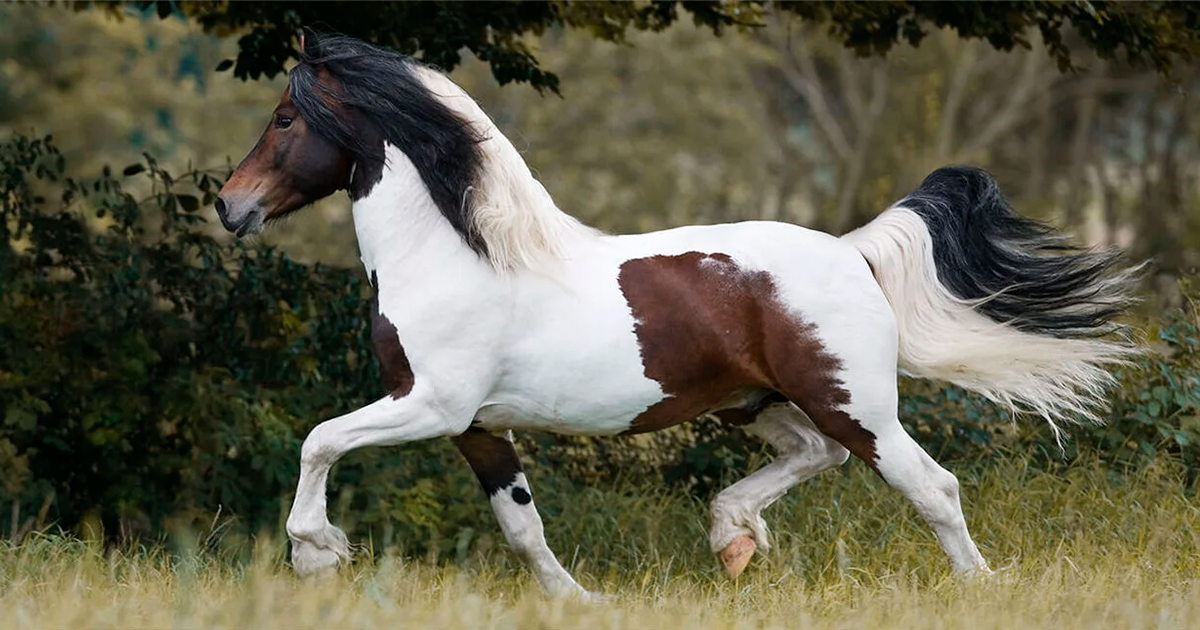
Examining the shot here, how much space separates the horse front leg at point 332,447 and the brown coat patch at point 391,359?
6cm

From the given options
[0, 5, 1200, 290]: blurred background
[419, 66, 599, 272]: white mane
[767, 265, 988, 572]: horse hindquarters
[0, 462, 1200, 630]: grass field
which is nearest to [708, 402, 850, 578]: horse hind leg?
[0, 462, 1200, 630]: grass field

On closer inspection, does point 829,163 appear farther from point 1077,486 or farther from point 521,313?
point 521,313

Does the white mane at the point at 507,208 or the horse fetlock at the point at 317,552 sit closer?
the horse fetlock at the point at 317,552

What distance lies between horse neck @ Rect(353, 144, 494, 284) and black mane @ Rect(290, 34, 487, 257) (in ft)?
0.11

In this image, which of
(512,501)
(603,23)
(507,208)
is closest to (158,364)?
(603,23)

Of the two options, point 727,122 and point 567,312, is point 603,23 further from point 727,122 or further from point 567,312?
point 727,122

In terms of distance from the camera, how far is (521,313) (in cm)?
556

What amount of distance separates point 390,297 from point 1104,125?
20.2 meters

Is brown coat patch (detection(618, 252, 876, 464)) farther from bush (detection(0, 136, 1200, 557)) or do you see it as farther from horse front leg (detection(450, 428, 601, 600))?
bush (detection(0, 136, 1200, 557))

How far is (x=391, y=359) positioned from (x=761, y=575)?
5.14 feet

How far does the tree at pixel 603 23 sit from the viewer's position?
7594 mm

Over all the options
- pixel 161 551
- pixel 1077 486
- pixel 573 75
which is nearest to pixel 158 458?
pixel 161 551

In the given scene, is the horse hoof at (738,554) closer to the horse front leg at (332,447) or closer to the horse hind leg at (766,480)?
the horse hind leg at (766,480)

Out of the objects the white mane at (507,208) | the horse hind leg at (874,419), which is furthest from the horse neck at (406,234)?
the horse hind leg at (874,419)
